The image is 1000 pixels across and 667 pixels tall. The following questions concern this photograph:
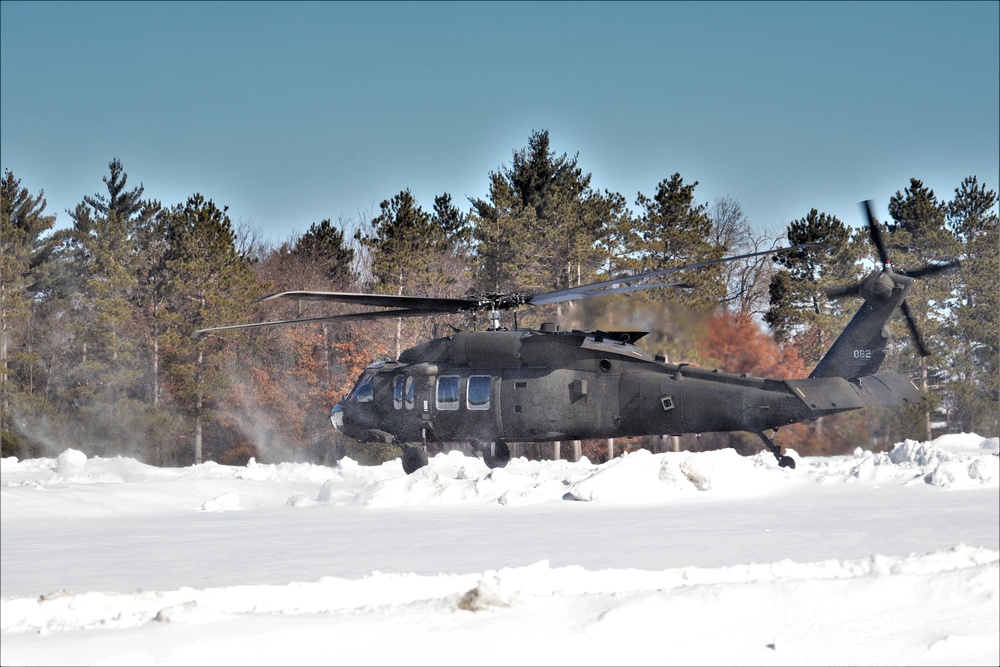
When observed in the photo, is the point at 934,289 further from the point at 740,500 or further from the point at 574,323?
the point at 740,500

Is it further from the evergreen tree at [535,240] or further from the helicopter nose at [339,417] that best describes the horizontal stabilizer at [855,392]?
the evergreen tree at [535,240]

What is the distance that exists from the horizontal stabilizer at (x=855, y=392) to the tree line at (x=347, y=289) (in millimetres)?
15266

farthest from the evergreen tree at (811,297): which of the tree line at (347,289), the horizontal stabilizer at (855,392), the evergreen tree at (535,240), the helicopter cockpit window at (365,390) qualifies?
the helicopter cockpit window at (365,390)

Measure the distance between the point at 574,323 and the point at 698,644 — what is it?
1344cm

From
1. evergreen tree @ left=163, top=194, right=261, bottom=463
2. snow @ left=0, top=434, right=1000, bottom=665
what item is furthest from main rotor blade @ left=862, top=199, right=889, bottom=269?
evergreen tree @ left=163, top=194, right=261, bottom=463

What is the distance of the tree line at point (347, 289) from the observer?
3272 centimetres

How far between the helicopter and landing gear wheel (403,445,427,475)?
17 mm

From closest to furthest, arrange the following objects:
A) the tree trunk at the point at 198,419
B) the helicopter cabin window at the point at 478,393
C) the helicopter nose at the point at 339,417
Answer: the helicopter cabin window at the point at 478,393 → the helicopter nose at the point at 339,417 → the tree trunk at the point at 198,419

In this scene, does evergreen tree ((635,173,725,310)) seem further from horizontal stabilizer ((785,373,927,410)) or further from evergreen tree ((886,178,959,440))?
horizontal stabilizer ((785,373,927,410))

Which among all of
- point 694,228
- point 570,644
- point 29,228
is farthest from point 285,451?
point 570,644

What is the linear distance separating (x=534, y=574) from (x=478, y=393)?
8654mm

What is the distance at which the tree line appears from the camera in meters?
32.7

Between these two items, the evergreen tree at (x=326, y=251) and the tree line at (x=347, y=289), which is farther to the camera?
the evergreen tree at (x=326, y=251)

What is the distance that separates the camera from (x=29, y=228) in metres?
37.9
